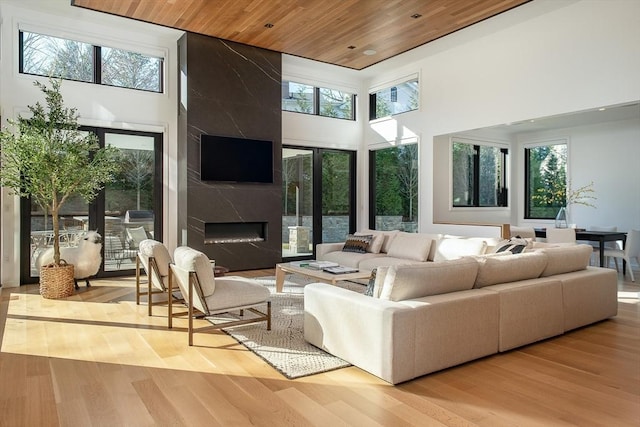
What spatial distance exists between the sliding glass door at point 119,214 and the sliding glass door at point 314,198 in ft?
8.15

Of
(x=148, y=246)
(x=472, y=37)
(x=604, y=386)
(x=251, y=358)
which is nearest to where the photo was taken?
(x=604, y=386)

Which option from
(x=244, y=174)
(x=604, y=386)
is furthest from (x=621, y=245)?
(x=244, y=174)

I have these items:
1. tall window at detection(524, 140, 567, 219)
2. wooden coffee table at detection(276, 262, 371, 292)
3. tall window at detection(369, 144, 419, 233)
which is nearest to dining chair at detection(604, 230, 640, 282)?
tall window at detection(524, 140, 567, 219)

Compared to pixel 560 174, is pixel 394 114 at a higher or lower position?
higher

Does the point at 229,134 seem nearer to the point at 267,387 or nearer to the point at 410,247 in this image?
the point at 410,247

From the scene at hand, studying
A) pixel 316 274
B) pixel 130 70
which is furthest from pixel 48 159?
pixel 316 274

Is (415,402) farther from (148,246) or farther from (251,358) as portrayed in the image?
(148,246)

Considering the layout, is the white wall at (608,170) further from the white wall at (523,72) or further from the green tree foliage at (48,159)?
the green tree foliage at (48,159)

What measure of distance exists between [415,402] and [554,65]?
215 inches

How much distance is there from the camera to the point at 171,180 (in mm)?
7387

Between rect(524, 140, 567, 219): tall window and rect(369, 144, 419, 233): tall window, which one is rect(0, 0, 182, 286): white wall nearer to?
rect(369, 144, 419, 233): tall window

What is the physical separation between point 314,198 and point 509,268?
5.64 m

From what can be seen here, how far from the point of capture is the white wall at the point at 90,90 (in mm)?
6137

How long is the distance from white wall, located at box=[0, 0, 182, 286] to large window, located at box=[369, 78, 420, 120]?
13.6 ft
